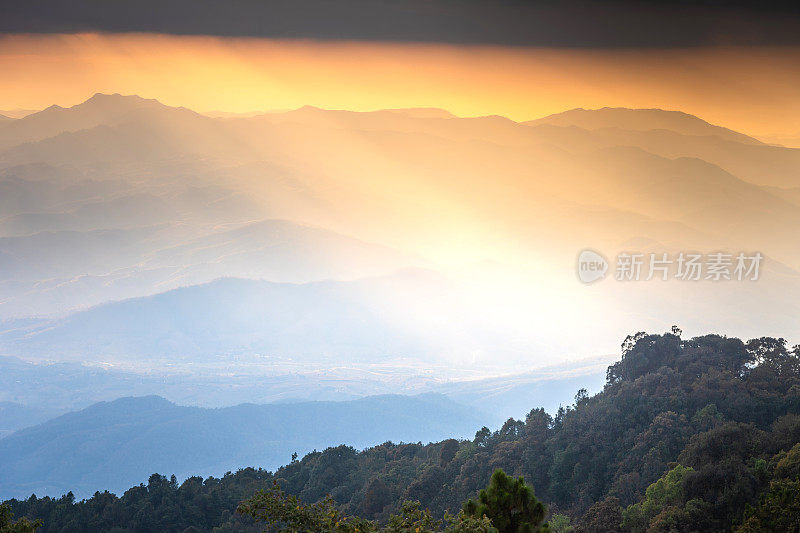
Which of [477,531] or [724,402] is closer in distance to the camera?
[477,531]

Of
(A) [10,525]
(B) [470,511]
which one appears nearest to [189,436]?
(A) [10,525]

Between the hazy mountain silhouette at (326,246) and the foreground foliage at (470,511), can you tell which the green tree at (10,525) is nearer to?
the foreground foliage at (470,511)

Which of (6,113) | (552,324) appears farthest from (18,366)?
(552,324)

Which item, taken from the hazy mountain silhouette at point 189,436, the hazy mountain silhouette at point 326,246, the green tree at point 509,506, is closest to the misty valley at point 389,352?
the green tree at point 509,506

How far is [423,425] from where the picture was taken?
9962 centimetres

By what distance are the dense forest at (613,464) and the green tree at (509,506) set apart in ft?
28.6

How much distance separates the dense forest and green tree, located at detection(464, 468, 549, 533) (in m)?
8.72

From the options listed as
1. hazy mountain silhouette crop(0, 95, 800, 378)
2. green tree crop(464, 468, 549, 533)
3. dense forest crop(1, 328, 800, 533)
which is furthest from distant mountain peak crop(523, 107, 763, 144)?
green tree crop(464, 468, 549, 533)

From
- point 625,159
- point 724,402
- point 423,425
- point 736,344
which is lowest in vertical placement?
point 423,425

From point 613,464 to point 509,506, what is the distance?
1745 centimetres

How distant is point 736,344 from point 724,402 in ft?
20.0

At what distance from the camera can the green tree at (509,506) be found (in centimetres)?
1117

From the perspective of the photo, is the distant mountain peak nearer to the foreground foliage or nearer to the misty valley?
the misty valley

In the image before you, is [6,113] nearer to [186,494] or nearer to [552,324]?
[552,324]
